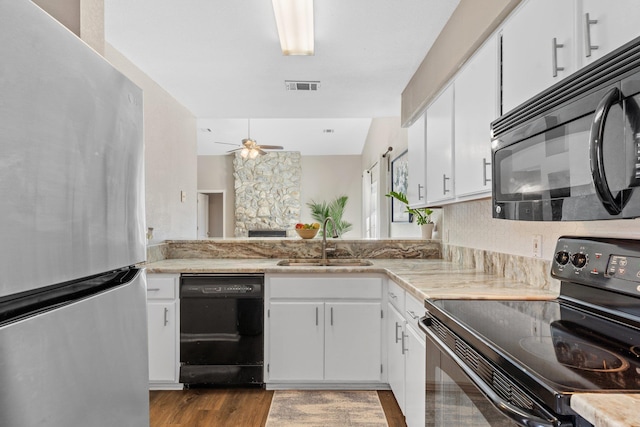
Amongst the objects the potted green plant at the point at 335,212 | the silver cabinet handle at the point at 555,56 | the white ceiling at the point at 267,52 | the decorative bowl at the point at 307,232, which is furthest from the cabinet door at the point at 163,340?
the potted green plant at the point at 335,212

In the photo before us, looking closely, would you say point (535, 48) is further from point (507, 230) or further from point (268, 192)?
point (268, 192)

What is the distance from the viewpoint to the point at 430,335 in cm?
133

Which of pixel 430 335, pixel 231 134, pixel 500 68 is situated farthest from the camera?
pixel 231 134

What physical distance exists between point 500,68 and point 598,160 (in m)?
0.91

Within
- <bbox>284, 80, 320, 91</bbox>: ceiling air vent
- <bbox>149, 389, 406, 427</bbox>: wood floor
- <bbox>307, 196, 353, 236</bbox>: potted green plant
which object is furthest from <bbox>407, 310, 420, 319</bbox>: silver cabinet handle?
<bbox>307, 196, 353, 236</bbox>: potted green plant

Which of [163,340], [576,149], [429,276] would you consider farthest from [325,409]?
[576,149]

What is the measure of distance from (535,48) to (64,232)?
4.93 feet

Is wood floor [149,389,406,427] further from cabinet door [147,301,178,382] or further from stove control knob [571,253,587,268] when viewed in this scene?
stove control knob [571,253,587,268]

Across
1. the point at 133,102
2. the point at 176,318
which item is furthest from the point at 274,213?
the point at 133,102

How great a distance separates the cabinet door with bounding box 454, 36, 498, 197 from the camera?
1722 millimetres

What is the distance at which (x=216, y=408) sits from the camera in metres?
2.44

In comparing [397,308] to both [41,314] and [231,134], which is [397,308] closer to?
[41,314]

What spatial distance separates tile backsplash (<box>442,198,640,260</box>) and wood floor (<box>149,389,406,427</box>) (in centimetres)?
115

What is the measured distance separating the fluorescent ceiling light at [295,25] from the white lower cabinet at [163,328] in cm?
173
